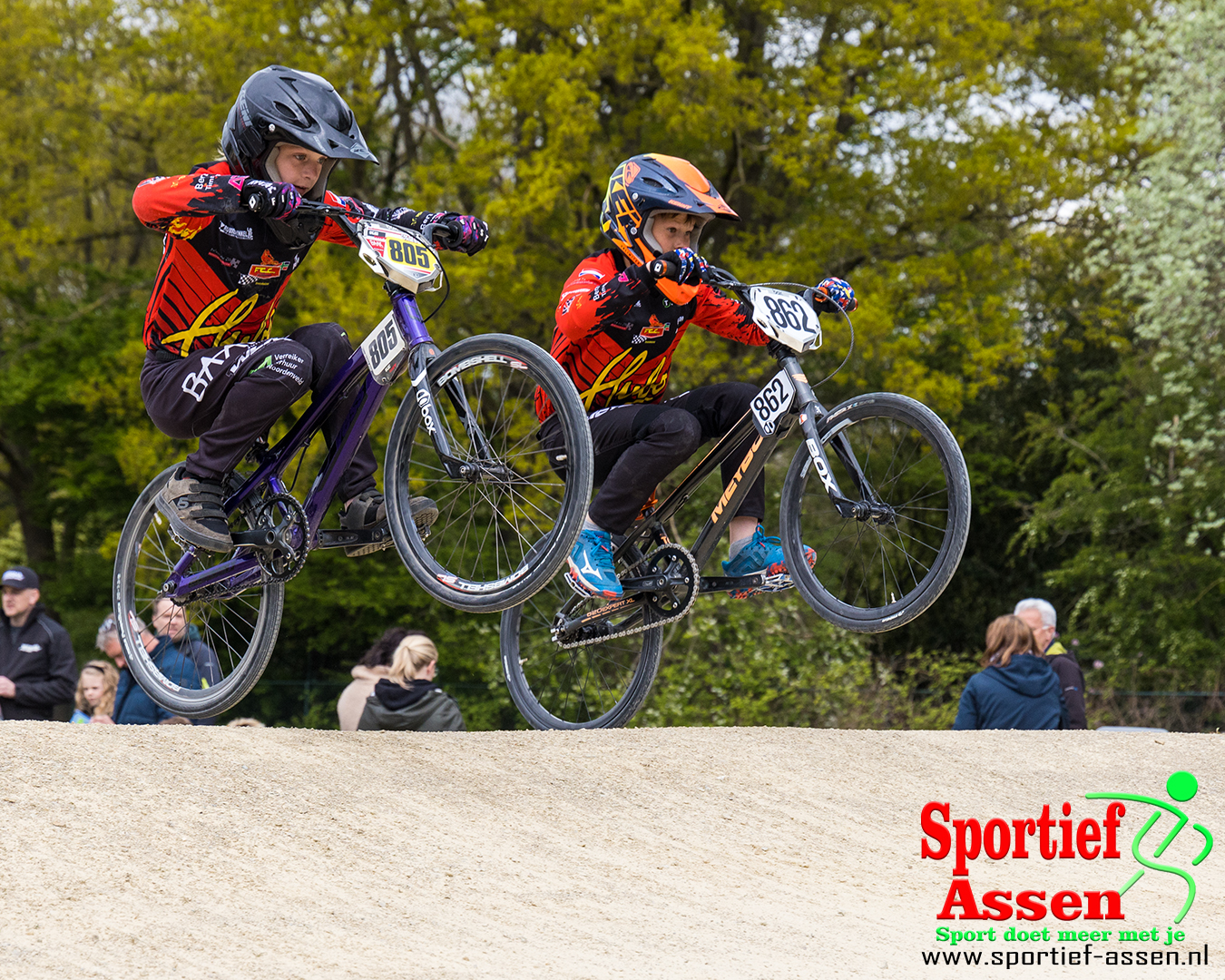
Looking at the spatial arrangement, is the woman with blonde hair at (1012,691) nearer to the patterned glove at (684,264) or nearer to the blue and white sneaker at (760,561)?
the blue and white sneaker at (760,561)

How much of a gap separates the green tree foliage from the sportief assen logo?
8.72m

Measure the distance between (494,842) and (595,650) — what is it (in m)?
2.44

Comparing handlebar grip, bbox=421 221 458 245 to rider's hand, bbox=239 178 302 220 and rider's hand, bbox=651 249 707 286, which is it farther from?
rider's hand, bbox=651 249 707 286

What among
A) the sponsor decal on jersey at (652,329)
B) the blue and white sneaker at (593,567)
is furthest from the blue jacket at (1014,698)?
the sponsor decal on jersey at (652,329)

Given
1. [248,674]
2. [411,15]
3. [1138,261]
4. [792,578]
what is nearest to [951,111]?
[1138,261]

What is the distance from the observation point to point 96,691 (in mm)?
7355

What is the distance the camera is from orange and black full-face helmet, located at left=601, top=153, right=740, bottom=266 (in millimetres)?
5418

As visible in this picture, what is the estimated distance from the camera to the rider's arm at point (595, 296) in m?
5.19

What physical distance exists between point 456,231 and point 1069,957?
11.1 ft

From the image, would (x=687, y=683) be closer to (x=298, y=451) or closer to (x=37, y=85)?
(x=298, y=451)

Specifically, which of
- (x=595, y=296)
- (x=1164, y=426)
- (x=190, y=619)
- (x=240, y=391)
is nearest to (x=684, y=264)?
(x=595, y=296)

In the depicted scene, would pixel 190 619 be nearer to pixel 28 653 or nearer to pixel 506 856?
pixel 28 653

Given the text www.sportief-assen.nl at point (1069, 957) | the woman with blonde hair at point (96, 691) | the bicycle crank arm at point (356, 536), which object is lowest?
the text www.sportief-assen.nl at point (1069, 957)

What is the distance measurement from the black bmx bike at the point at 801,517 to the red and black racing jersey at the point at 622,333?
1.11ft
